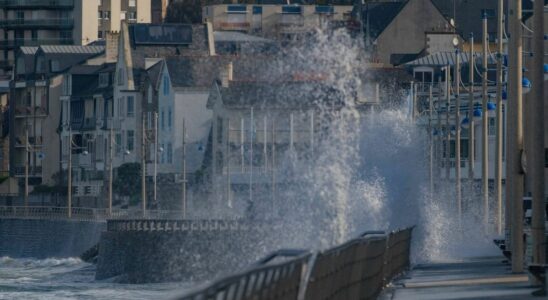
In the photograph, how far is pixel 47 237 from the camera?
101 metres

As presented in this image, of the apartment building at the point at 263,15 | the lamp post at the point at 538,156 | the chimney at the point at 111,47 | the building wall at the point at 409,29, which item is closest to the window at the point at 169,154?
the chimney at the point at 111,47

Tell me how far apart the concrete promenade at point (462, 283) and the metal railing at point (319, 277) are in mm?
721

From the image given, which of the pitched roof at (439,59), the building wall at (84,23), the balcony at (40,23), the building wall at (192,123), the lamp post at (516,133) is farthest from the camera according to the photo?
the building wall at (84,23)

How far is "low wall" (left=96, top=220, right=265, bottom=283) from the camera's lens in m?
74.4

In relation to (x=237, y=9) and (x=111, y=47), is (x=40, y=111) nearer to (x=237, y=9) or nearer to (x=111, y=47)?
(x=111, y=47)

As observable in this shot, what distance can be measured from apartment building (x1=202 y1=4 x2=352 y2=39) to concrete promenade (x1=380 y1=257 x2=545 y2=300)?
10836 centimetres

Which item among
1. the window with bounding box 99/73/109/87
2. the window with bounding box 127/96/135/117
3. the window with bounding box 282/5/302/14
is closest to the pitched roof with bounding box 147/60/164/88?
the window with bounding box 127/96/135/117

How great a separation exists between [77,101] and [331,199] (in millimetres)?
68649

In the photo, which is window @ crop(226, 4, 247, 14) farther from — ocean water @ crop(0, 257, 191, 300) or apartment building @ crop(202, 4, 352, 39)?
ocean water @ crop(0, 257, 191, 300)

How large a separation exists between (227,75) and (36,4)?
184ft

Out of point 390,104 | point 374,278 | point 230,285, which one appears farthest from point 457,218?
point 230,285

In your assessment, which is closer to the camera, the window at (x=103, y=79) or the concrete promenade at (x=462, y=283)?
the concrete promenade at (x=462, y=283)

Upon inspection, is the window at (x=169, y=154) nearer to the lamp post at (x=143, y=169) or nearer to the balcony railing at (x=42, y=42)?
the lamp post at (x=143, y=169)

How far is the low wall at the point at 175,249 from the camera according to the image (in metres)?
74.4
